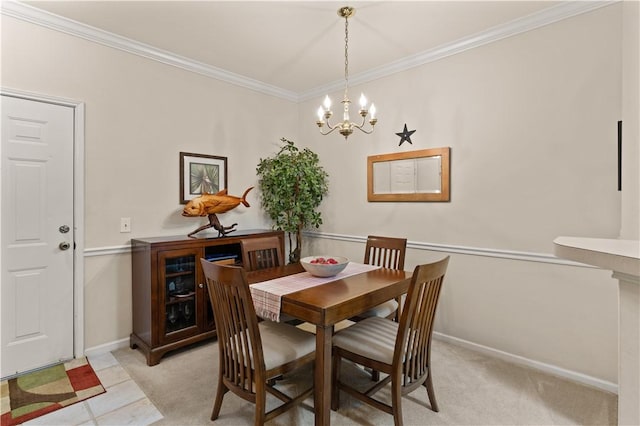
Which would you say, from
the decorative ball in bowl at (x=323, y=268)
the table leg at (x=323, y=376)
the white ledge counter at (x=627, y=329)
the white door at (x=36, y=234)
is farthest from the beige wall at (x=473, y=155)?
the white ledge counter at (x=627, y=329)

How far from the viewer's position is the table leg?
65.2 inches

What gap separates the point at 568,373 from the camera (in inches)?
93.3

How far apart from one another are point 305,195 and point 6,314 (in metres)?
2.69

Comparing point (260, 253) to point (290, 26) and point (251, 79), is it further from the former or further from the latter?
point (251, 79)

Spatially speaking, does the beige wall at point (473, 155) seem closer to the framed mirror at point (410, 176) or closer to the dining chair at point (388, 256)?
the framed mirror at point (410, 176)

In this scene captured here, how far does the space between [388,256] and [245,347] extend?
63.5 inches

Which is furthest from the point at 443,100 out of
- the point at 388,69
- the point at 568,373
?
the point at 568,373

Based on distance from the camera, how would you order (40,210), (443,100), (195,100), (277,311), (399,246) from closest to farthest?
1. (277,311)
2. (40,210)
3. (399,246)
4. (443,100)
5. (195,100)

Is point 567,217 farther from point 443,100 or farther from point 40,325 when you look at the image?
point 40,325

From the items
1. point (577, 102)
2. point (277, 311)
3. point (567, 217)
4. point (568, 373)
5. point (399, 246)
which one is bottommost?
point (568, 373)

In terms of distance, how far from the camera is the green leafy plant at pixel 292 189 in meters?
3.68

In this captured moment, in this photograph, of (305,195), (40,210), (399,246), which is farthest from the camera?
(305,195)

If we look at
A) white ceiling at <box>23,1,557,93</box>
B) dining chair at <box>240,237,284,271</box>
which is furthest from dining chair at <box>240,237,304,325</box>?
white ceiling at <box>23,1,557,93</box>

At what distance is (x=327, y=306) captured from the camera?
5.35 ft
